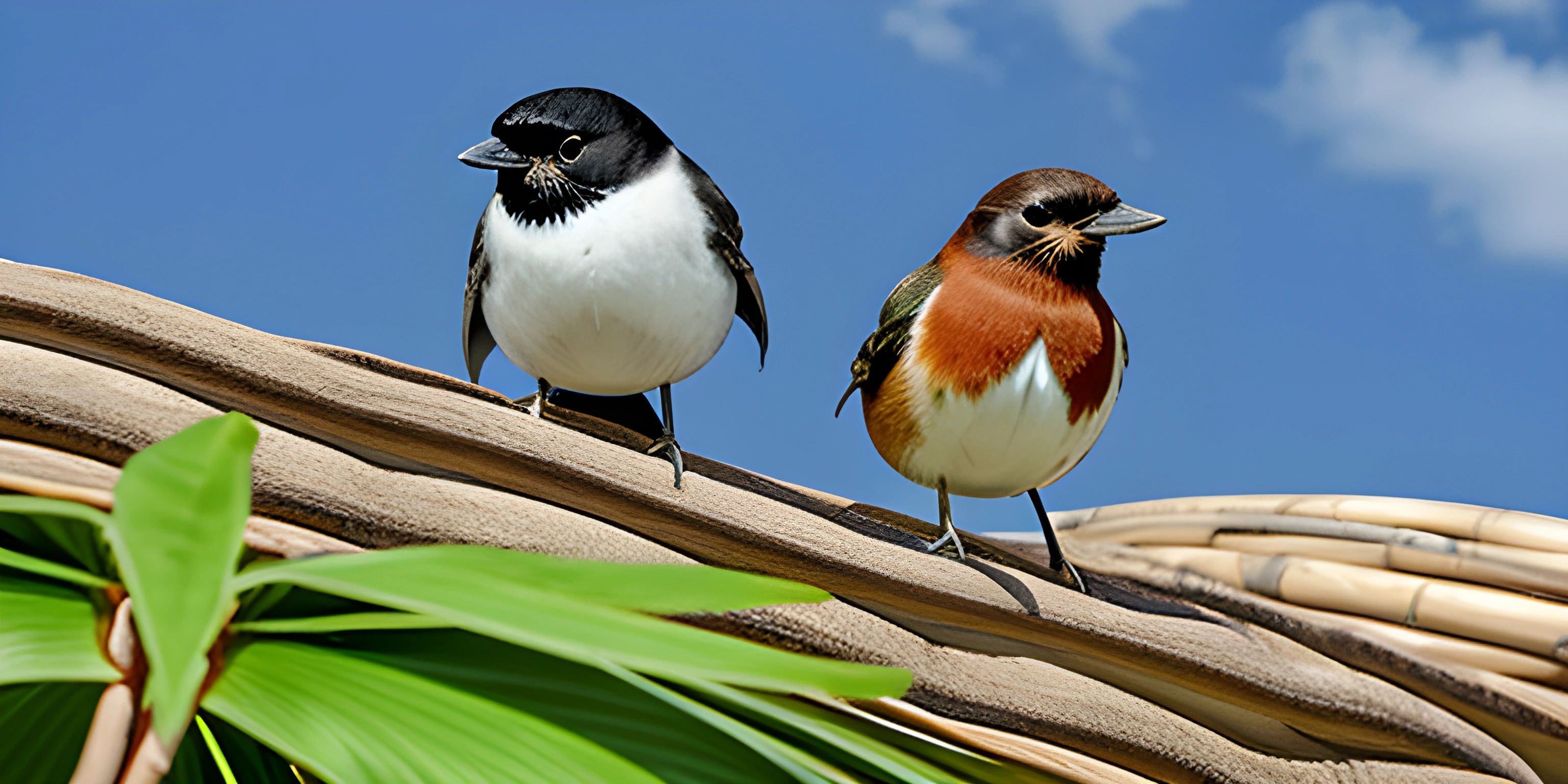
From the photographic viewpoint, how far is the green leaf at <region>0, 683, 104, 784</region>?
0.29m

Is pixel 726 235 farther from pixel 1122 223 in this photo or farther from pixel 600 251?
pixel 1122 223

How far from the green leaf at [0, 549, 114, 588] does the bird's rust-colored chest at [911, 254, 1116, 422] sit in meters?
0.46

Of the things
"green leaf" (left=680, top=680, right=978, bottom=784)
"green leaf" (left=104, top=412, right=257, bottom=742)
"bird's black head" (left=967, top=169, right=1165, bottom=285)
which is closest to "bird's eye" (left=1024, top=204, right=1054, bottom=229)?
"bird's black head" (left=967, top=169, right=1165, bottom=285)

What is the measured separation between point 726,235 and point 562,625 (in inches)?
17.4

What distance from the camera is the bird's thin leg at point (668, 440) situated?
0.59 metres

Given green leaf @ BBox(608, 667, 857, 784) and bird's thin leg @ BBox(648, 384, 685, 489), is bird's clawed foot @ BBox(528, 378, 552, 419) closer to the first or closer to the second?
bird's thin leg @ BBox(648, 384, 685, 489)

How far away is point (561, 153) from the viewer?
647 millimetres

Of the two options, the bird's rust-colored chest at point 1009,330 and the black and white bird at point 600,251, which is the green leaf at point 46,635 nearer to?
the black and white bird at point 600,251

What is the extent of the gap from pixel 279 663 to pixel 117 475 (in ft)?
0.43

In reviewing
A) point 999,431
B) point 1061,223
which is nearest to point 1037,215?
point 1061,223

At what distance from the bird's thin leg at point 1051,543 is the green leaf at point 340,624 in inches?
20.6

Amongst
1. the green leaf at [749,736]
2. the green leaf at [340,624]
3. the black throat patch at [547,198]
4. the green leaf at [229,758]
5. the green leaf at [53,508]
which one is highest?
the black throat patch at [547,198]

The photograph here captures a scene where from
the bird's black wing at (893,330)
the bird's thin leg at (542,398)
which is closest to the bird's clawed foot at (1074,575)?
the bird's black wing at (893,330)

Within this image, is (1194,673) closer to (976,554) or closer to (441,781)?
(976,554)
